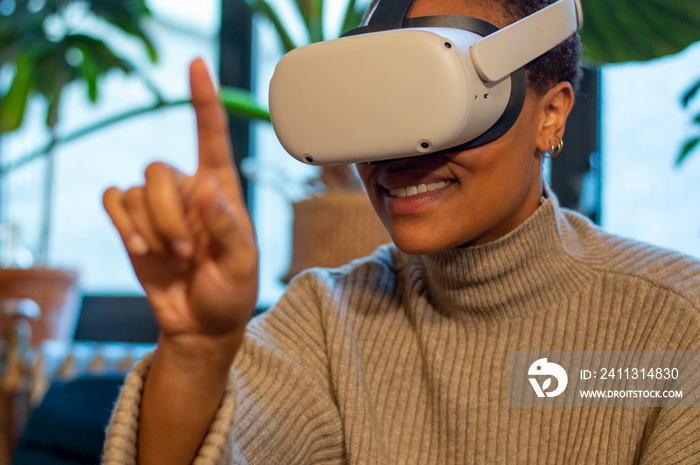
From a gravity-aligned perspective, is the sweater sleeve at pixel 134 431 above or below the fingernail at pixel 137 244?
below

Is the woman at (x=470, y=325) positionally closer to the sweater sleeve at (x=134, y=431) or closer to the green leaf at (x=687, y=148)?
the sweater sleeve at (x=134, y=431)

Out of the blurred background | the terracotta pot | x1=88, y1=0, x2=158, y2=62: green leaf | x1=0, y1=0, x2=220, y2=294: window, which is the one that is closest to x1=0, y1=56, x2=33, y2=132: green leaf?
the blurred background

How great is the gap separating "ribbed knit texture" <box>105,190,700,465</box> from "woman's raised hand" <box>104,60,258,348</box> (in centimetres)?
24

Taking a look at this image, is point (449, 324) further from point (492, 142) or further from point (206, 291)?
point (206, 291)

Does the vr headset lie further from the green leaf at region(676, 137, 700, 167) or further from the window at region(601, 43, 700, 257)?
the window at region(601, 43, 700, 257)

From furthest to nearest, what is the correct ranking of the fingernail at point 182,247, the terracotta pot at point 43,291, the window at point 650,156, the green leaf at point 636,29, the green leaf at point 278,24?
the terracotta pot at point 43,291
the green leaf at point 278,24
the window at point 650,156
the green leaf at point 636,29
the fingernail at point 182,247

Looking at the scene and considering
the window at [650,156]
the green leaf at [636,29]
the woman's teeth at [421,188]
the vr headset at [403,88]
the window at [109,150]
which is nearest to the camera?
the vr headset at [403,88]

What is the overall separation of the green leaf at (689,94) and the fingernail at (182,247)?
1101 mm

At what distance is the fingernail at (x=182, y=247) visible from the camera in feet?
1.51

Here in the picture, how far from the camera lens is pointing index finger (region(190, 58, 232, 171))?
1.54 feet

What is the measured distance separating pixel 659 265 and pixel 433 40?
1.32 ft

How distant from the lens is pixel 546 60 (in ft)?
2.58

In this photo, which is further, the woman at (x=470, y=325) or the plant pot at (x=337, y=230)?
the plant pot at (x=337, y=230)

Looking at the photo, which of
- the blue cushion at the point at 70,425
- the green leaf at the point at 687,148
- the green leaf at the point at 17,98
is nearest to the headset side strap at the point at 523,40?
the green leaf at the point at 687,148
